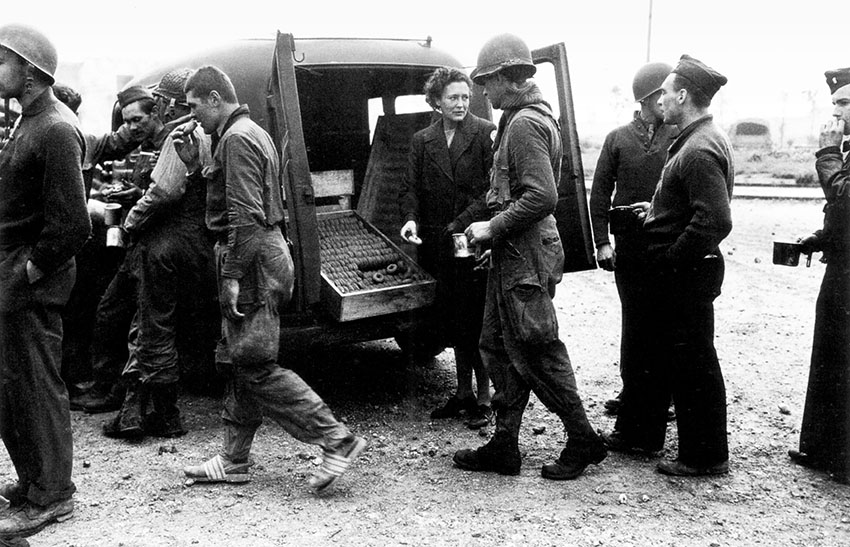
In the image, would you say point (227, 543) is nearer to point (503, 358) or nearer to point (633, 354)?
point (503, 358)

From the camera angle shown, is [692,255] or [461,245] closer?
[692,255]

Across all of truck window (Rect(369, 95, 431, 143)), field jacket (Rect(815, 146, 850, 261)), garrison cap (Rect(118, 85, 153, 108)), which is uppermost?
garrison cap (Rect(118, 85, 153, 108))

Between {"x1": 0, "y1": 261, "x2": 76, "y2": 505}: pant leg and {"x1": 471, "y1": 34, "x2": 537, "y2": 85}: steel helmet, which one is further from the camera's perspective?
{"x1": 471, "y1": 34, "x2": 537, "y2": 85}: steel helmet

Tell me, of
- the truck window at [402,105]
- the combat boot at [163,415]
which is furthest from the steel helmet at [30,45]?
the truck window at [402,105]

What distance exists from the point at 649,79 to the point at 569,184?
0.83 meters

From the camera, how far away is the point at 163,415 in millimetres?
5141

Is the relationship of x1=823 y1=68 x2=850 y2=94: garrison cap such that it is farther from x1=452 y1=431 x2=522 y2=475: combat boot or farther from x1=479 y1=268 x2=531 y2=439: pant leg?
x1=452 y1=431 x2=522 y2=475: combat boot

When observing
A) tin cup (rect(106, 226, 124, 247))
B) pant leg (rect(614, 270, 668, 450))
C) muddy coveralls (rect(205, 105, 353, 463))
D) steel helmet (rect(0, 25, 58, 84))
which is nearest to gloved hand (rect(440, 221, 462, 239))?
pant leg (rect(614, 270, 668, 450))

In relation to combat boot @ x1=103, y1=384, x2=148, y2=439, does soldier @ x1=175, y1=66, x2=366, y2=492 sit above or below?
above

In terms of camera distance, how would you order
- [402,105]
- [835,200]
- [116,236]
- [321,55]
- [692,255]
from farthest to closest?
[402,105] < [321,55] < [116,236] < [835,200] < [692,255]

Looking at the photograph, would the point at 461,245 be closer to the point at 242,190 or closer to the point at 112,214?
the point at 242,190

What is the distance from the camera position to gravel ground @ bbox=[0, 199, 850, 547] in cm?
380

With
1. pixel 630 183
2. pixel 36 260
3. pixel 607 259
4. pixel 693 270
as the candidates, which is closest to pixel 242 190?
pixel 36 260

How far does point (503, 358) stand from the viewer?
185 inches
